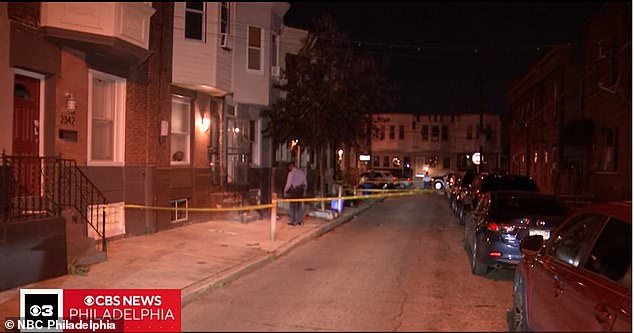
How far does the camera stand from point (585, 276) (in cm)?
438

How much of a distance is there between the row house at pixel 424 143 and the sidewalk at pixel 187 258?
1064 centimetres

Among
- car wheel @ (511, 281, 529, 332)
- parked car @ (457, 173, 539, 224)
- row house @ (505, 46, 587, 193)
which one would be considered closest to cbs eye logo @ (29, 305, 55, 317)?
car wheel @ (511, 281, 529, 332)

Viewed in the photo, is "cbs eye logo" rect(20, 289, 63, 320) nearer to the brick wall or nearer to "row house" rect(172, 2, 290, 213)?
the brick wall

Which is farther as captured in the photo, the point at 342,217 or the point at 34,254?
the point at 342,217

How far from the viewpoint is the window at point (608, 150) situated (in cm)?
2111

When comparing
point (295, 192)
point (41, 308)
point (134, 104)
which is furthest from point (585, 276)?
point (295, 192)

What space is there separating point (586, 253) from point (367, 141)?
2196 cm

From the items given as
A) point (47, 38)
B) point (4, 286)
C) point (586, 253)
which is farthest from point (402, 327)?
point (47, 38)

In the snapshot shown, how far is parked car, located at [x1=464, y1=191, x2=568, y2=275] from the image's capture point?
9.46 metres

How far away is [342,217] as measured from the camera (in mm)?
20906

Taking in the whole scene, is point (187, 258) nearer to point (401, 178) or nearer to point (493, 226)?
point (493, 226)

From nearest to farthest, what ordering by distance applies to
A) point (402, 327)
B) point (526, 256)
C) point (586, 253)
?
1. point (586, 253)
2. point (526, 256)
3. point (402, 327)

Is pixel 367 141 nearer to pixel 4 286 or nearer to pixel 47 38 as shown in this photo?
pixel 47 38

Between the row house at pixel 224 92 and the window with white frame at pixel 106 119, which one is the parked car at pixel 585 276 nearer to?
the window with white frame at pixel 106 119
